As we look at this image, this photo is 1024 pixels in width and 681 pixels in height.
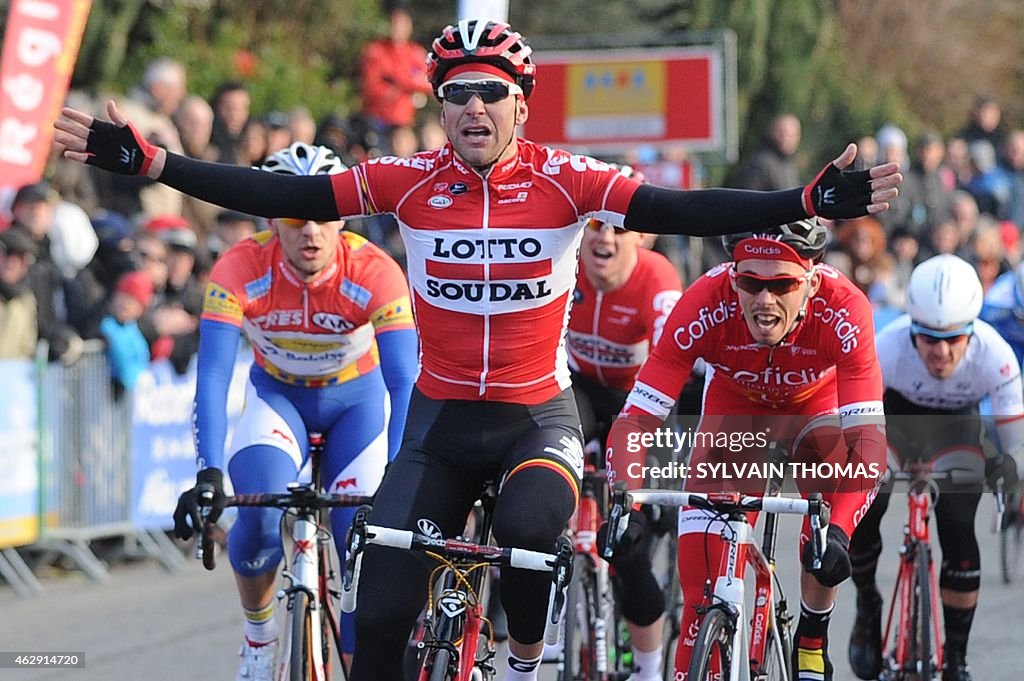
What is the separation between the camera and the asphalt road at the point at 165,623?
352 inches

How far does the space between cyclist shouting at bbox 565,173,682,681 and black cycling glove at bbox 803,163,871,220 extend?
2609mm

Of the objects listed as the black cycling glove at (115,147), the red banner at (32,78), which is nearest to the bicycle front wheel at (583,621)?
the black cycling glove at (115,147)

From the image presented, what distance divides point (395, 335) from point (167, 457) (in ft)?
17.4

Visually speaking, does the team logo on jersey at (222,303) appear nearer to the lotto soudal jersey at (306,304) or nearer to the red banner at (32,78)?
the lotto soudal jersey at (306,304)

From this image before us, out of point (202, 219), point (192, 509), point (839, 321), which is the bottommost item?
point (192, 509)

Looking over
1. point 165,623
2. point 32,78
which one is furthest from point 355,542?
point 32,78

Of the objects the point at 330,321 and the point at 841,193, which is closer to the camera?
the point at 841,193

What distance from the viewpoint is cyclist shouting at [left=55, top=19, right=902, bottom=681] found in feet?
18.9

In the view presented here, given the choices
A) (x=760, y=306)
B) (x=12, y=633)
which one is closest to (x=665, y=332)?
(x=760, y=306)

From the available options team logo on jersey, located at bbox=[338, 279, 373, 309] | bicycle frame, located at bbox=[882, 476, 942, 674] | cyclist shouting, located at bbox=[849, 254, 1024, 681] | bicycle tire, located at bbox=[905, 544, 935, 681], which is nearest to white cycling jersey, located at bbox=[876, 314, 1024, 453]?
cyclist shouting, located at bbox=[849, 254, 1024, 681]

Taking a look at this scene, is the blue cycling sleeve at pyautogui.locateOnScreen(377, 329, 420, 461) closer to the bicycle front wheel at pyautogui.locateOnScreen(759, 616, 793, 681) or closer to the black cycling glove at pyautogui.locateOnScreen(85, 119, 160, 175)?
the black cycling glove at pyautogui.locateOnScreen(85, 119, 160, 175)

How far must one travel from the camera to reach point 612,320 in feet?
27.4

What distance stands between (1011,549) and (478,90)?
6.79m

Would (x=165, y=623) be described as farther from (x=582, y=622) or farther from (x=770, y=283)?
(x=770, y=283)
